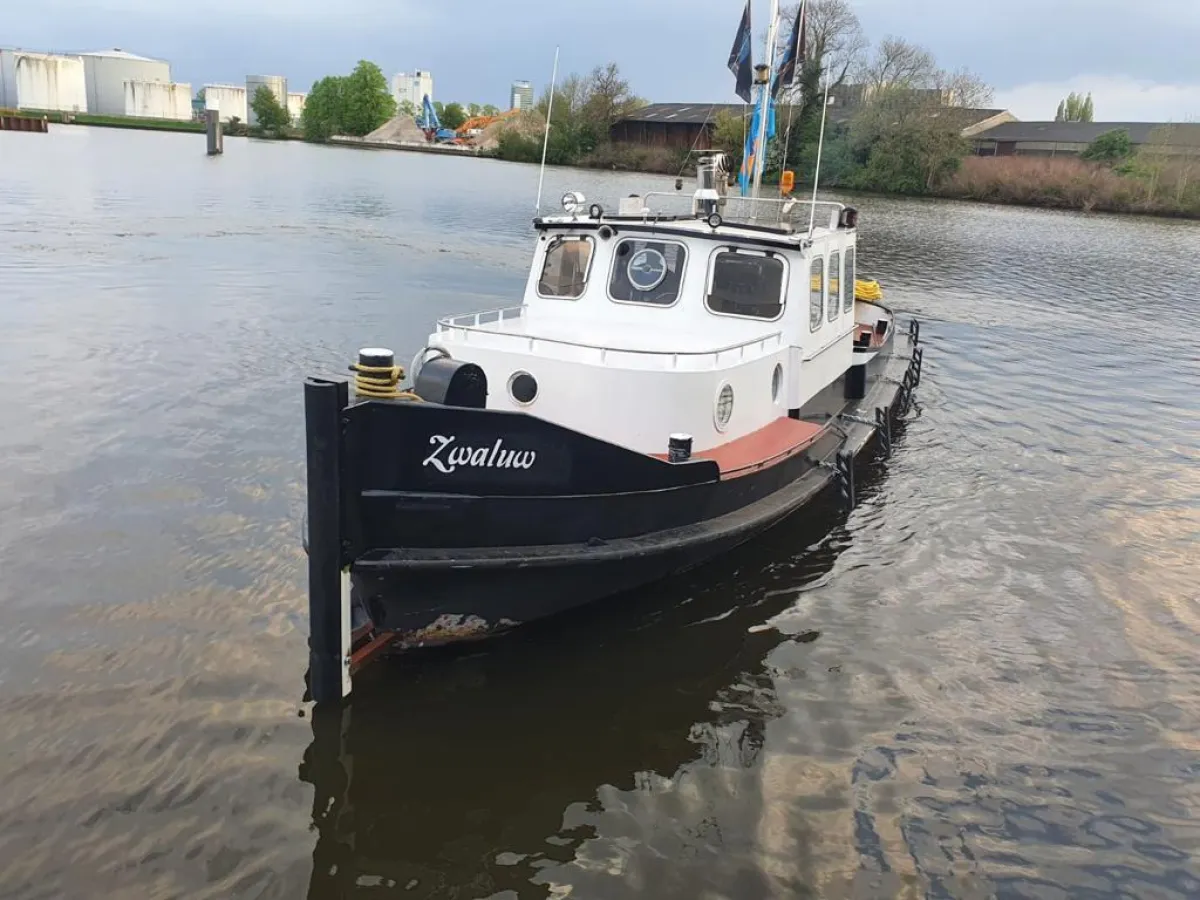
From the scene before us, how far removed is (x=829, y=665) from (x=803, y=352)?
352 cm

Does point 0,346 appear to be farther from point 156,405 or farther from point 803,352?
point 803,352

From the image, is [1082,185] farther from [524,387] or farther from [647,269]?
[524,387]

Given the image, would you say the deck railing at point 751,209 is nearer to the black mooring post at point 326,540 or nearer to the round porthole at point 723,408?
the round porthole at point 723,408

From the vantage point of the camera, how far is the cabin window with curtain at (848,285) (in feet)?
37.0

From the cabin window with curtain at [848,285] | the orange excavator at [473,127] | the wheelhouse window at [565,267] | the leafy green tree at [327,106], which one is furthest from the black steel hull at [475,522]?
the leafy green tree at [327,106]

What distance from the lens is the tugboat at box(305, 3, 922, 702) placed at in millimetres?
5875

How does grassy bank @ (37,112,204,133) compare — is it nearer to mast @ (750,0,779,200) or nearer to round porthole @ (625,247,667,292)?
mast @ (750,0,779,200)

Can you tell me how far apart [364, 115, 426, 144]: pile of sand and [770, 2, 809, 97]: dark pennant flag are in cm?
11289

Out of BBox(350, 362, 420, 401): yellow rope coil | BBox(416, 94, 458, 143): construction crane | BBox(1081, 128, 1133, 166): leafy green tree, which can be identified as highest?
BBox(416, 94, 458, 143): construction crane

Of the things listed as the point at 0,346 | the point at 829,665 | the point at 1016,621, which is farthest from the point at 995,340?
the point at 0,346

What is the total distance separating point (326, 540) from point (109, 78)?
7638 inches

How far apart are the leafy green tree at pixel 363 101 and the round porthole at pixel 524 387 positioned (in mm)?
133343

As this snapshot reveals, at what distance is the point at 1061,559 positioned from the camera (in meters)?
9.55

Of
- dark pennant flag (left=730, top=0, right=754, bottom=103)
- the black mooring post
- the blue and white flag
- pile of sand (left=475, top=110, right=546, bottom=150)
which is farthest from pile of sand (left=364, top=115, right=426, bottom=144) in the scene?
the black mooring post
